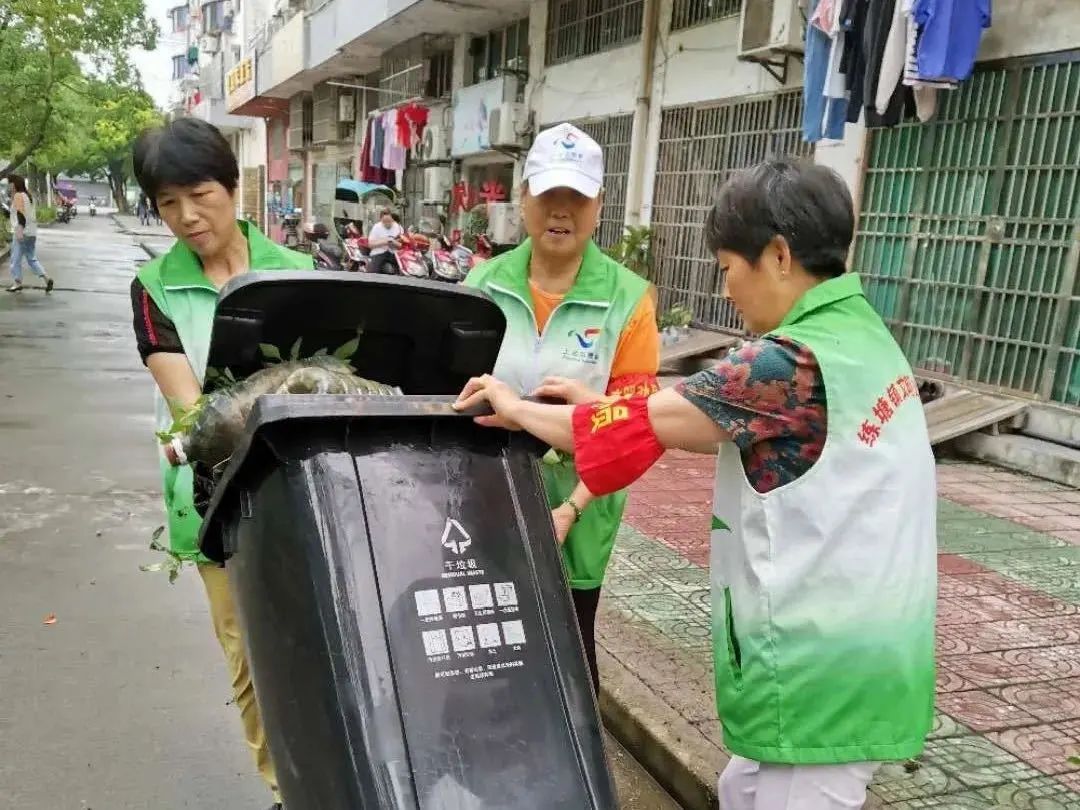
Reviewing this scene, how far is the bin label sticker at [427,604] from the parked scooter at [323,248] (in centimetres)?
1186

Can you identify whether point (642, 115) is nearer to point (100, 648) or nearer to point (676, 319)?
Answer: point (676, 319)

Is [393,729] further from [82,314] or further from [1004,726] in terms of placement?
[82,314]

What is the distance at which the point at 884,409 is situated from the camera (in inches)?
53.5

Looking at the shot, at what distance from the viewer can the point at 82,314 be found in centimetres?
1164

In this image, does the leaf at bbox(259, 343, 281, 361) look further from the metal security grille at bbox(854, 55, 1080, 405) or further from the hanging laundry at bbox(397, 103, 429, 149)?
the hanging laundry at bbox(397, 103, 429, 149)

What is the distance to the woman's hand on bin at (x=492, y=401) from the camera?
1.47 m

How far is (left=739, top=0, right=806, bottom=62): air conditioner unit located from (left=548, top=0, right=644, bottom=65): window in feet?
8.73

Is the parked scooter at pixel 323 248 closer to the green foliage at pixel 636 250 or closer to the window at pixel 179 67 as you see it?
the green foliage at pixel 636 250

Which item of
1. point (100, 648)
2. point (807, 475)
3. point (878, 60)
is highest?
point (878, 60)

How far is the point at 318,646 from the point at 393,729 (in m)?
0.17

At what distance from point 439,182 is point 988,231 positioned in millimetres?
11091

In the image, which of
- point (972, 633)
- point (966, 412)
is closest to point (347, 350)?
point (972, 633)

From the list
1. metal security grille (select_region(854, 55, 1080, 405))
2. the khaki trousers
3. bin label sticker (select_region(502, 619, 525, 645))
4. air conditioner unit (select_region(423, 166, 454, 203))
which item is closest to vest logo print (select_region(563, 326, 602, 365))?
bin label sticker (select_region(502, 619, 525, 645))

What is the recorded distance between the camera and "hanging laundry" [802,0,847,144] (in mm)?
6531
